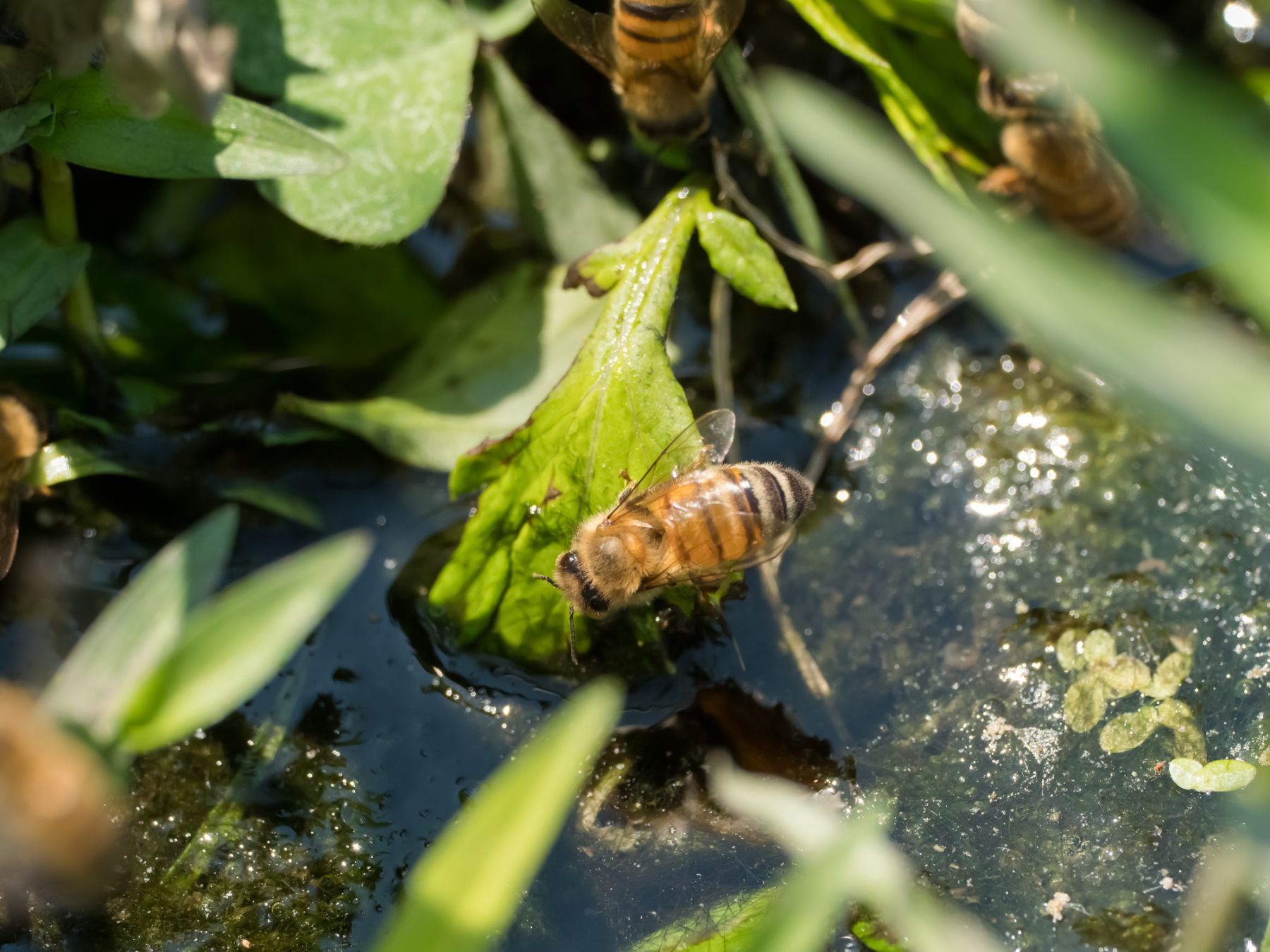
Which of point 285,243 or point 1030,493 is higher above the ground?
point 1030,493

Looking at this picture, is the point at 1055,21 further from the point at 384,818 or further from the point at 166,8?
the point at 384,818

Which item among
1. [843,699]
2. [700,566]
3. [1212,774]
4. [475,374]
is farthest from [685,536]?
[1212,774]

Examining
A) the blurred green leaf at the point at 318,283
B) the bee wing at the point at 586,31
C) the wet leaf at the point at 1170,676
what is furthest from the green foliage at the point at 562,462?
the wet leaf at the point at 1170,676

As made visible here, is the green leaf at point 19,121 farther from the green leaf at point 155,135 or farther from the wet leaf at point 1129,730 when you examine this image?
the wet leaf at point 1129,730

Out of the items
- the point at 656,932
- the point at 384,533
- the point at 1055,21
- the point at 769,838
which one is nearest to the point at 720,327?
the point at 384,533

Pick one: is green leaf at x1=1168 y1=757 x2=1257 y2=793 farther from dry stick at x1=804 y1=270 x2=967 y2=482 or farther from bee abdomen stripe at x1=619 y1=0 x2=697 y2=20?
bee abdomen stripe at x1=619 y1=0 x2=697 y2=20

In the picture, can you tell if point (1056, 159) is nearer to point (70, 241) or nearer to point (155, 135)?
point (155, 135)

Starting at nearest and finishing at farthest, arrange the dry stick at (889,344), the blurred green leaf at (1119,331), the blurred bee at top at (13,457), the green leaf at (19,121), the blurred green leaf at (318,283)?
the blurred green leaf at (1119,331) < the green leaf at (19,121) < the blurred bee at top at (13,457) < the dry stick at (889,344) < the blurred green leaf at (318,283)
